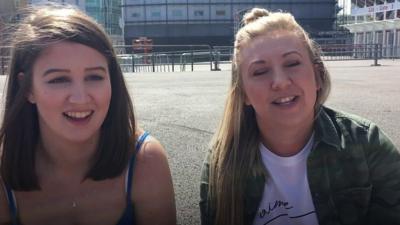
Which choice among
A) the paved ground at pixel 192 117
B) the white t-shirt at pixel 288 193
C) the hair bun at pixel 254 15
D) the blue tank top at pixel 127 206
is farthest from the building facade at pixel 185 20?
the blue tank top at pixel 127 206

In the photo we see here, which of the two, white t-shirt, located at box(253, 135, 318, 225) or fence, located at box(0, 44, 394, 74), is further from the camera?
fence, located at box(0, 44, 394, 74)

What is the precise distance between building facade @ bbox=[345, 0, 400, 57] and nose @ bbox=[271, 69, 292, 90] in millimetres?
31973

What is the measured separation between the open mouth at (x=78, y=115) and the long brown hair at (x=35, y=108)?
0.23 metres

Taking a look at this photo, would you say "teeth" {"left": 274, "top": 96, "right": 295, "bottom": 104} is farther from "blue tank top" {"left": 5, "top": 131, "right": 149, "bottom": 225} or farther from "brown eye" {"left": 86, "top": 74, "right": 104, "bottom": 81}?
"brown eye" {"left": 86, "top": 74, "right": 104, "bottom": 81}

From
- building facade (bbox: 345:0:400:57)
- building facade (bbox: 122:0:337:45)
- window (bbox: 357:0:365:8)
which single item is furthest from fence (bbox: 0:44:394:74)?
building facade (bbox: 122:0:337:45)

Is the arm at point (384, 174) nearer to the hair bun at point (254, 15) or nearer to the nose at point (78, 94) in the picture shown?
the hair bun at point (254, 15)

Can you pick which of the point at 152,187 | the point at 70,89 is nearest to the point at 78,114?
the point at 70,89

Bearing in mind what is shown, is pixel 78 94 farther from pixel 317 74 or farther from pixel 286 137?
pixel 317 74

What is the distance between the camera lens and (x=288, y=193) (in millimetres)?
2439

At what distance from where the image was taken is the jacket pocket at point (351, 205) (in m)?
2.37

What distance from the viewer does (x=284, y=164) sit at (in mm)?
2447

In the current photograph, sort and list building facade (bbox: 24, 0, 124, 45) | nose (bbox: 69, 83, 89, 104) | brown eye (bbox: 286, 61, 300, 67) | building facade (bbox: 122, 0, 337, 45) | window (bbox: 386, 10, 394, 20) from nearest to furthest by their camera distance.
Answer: nose (bbox: 69, 83, 89, 104) < brown eye (bbox: 286, 61, 300, 67) < window (bbox: 386, 10, 394, 20) < building facade (bbox: 122, 0, 337, 45) < building facade (bbox: 24, 0, 124, 45)

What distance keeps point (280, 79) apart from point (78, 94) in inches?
36.0

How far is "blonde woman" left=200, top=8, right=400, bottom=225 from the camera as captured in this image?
2.33m
